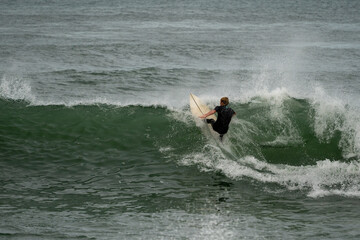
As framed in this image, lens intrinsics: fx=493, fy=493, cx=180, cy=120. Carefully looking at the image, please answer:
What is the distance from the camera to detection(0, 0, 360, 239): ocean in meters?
9.76

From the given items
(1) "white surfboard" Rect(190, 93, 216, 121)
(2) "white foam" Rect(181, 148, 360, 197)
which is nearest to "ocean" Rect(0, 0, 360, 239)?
(2) "white foam" Rect(181, 148, 360, 197)

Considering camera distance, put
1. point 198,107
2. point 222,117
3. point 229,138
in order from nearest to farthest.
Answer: point 222,117 → point 229,138 → point 198,107

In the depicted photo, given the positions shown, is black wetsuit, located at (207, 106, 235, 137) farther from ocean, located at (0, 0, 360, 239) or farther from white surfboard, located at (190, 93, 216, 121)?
white surfboard, located at (190, 93, 216, 121)

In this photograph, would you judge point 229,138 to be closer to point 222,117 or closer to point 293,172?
point 222,117

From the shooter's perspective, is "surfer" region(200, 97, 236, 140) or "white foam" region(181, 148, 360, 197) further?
"surfer" region(200, 97, 236, 140)

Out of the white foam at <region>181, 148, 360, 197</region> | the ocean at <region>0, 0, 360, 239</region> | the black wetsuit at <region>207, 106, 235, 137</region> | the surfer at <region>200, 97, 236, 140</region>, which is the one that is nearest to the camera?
the ocean at <region>0, 0, 360, 239</region>

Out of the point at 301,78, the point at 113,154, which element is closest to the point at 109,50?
the point at 301,78

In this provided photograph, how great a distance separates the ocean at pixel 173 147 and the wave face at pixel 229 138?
0.05 m

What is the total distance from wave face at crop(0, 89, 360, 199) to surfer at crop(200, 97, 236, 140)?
1.71 feet

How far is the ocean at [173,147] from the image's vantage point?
9.76 m

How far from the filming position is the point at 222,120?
13.1 meters

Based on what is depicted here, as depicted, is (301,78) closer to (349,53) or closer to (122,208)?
(349,53)

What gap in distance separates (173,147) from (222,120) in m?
1.79

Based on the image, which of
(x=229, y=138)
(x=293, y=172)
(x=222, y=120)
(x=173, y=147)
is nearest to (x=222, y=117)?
(x=222, y=120)
